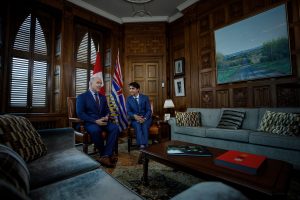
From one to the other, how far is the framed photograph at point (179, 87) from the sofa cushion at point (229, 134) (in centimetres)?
208

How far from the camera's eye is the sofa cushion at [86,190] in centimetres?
80

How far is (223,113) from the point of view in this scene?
3.23 metres

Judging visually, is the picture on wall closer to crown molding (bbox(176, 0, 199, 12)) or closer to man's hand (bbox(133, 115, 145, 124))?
crown molding (bbox(176, 0, 199, 12))

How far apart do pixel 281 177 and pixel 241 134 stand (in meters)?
1.57

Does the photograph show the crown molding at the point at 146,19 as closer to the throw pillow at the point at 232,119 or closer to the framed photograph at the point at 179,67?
the framed photograph at the point at 179,67

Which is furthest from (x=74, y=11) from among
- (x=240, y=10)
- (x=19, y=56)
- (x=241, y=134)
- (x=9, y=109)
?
(x=241, y=134)

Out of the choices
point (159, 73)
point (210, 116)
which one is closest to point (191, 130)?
point (210, 116)

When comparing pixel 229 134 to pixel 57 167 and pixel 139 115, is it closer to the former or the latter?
pixel 139 115

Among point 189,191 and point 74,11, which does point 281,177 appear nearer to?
A: point 189,191

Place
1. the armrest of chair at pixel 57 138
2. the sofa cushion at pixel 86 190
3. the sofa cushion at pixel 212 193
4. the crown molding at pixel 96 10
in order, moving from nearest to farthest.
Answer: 1. the sofa cushion at pixel 212 193
2. the sofa cushion at pixel 86 190
3. the armrest of chair at pixel 57 138
4. the crown molding at pixel 96 10

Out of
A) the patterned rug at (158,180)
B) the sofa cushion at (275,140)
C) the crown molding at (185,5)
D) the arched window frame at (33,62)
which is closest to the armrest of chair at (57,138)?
the patterned rug at (158,180)

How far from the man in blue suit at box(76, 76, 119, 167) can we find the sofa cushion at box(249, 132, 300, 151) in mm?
2031

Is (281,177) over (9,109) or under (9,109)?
under

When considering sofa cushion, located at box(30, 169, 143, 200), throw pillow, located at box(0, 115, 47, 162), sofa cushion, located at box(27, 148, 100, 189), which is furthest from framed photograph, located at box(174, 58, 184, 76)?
sofa cushion, located at box(30, 169, 143, 200)
